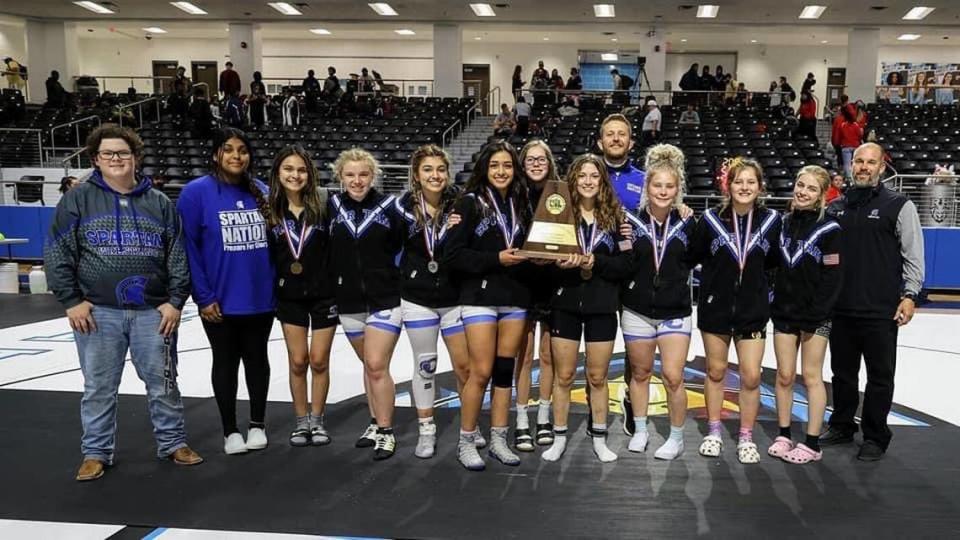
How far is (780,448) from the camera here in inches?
144

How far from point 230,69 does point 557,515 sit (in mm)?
15866

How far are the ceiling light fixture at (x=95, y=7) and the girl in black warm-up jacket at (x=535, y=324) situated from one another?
57.1 ft

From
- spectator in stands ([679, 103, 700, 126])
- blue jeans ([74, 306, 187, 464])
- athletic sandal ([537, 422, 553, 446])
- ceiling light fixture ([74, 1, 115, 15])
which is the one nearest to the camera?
blue jeans ([74, 306, 187, 464])

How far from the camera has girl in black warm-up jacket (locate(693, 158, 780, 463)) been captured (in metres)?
3.49

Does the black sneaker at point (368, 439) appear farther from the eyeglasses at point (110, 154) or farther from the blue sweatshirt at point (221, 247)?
the eyeglasses at point (110, 154)

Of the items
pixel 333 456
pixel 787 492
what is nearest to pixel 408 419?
pixel 333 456

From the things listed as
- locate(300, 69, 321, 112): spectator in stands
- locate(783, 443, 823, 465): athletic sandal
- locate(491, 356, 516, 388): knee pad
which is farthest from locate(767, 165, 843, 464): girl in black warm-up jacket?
locate(300, 69, 321, 112): spectator in stands

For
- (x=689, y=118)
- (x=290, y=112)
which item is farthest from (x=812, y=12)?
(x=290, y=112)

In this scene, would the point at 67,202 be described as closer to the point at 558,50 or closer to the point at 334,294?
the point at 334,294

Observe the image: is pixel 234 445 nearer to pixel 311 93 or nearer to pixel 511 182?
pixel 511 182

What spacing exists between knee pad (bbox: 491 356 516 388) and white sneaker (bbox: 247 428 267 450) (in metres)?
1.20

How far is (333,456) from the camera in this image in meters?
3.64

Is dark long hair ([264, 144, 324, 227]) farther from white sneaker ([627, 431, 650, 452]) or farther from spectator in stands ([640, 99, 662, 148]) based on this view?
spectator in stands ([640, 99, 662, 148])

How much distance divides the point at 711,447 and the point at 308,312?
6.84ft
